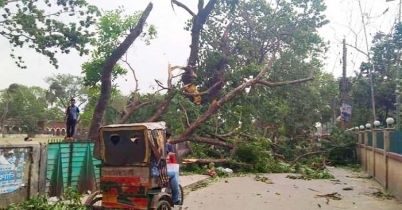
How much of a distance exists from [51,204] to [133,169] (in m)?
2.18

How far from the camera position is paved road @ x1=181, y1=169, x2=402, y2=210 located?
393 inches

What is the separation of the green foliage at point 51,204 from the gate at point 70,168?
636 millimetres

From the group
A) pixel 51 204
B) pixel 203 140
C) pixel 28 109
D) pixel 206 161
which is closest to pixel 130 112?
pixel 203 140

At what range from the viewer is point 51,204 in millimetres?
8180

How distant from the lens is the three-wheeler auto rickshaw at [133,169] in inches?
283

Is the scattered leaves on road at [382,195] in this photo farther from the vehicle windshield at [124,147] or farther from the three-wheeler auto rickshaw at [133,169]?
the vehicle windshield at [124,147]

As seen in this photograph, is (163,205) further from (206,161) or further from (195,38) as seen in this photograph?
(195,38)

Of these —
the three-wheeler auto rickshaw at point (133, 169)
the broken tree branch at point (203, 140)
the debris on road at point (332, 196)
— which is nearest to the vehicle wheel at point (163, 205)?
the three-wheeler auto rickshaw at point (133, 169)

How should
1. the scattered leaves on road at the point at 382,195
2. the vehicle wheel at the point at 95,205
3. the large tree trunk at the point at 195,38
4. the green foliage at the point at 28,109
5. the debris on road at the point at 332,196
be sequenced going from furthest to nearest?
the green foliage at the point at 28,109 → the large tree trunk at the point at 195,38 → the scattered leaves on road at the point at 382,195 → the debris on road at the point at 332,196 → the vehicle wheel at the point at 95,205

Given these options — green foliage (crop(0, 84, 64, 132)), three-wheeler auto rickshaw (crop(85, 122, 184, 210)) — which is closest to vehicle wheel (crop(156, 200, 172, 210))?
three-wheeler auto rickshaw (crop(85, 122, 184, 210))

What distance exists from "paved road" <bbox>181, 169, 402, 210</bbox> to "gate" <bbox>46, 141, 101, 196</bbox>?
2627mm

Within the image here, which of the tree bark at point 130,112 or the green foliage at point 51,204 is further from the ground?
the tree bark at point 130,112

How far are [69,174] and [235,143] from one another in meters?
9.98

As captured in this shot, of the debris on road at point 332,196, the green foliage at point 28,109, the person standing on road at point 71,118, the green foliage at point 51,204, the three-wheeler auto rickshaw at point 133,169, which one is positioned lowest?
the debris on road at point 332,196
